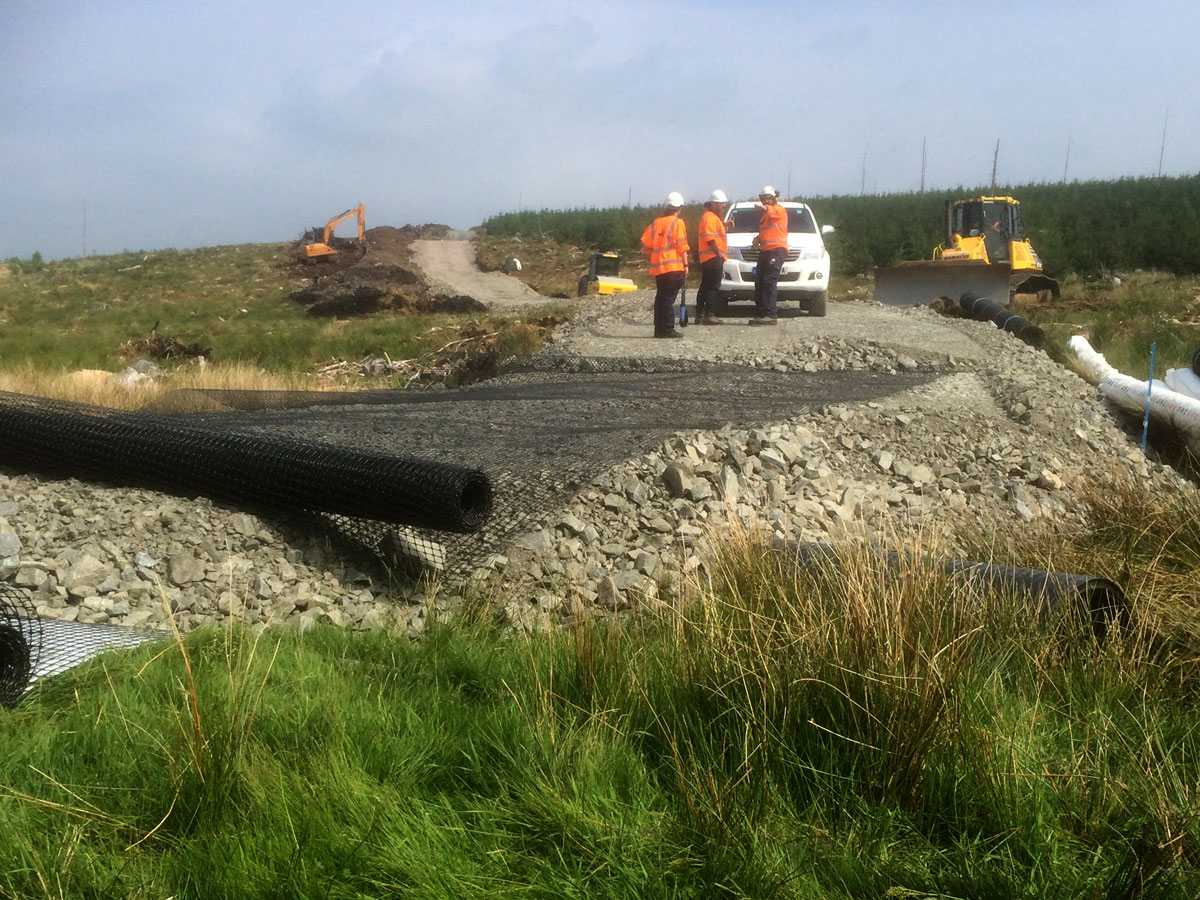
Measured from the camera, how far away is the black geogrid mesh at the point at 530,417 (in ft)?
19.9

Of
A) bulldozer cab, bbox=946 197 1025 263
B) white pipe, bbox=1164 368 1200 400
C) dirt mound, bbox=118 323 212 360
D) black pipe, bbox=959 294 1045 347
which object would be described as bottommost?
dirt mound, bbox=118 323 212 360

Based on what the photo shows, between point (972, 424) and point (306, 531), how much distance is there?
6.35 m

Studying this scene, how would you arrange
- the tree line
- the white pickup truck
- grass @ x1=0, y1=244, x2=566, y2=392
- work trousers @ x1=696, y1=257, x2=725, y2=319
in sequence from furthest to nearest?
the tree line, grass @ x1=0, y1=244, x2=566, y2=392, the white pickup truck, work trousers @ x1=696, y1=257, x2=725, y2=319

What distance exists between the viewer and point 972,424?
9633 millimetres

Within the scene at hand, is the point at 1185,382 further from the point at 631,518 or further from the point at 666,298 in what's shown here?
the point at 631,518

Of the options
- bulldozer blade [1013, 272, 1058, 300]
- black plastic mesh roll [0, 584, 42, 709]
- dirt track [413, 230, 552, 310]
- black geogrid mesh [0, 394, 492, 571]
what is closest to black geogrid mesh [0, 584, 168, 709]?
black plastic mesh roll [0, 584, 42, 709]

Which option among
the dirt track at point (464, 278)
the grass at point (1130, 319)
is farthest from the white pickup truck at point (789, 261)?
the dirt track at point (464, 278)

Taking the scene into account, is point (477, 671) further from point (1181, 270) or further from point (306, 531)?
point (1181, 270)

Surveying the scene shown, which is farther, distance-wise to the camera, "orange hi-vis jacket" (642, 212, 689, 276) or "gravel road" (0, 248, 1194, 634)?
"orange hi-vis jacket" (642, 212, 689, 276)

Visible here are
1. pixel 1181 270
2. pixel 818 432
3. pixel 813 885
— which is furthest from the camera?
pixel 1181 270

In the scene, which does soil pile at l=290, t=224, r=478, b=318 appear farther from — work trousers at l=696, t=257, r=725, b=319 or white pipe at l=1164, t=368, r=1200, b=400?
white pipe at l=1164, t=368, r=1200, b=400

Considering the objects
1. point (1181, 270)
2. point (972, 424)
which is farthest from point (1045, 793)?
point (1181, 270)

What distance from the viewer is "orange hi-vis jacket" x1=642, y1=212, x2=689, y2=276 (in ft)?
45.6

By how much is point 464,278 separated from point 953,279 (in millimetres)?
21947
